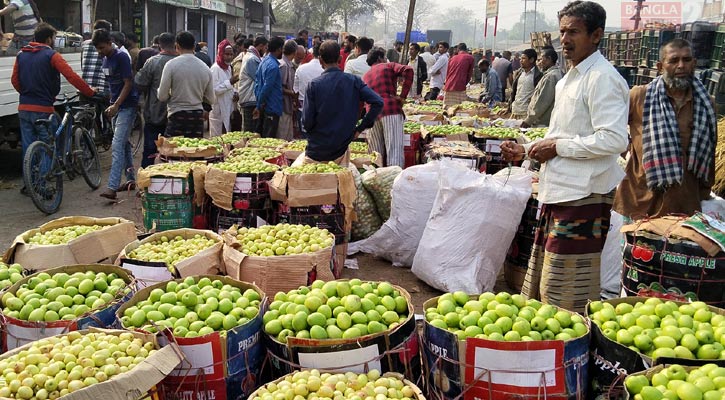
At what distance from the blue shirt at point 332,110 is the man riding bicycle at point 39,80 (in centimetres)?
322

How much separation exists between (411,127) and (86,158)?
14.8 ft

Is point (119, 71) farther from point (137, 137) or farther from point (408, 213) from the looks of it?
point (137, 137)

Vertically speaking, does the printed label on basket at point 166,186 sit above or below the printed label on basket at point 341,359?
above

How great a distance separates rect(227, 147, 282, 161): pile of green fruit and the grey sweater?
895 mm

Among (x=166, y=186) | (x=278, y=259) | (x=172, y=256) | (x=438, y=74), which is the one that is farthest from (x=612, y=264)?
(x=438, y=74)

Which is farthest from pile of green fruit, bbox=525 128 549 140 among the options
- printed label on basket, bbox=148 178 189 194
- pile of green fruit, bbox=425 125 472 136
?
printed label on basket, bbox=148 178 189 194

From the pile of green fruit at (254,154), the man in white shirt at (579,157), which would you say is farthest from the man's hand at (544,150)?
the pile of green fruit at (254,154)

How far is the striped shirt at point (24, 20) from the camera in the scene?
990 centimetres

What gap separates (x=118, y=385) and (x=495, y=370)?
143 cm

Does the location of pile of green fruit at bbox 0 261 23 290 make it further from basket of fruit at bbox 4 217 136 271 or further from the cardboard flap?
the cardboard flap

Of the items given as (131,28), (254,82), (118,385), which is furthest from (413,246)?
(131,28)

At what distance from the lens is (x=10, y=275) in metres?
3.56

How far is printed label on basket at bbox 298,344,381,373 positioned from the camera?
2639 mm

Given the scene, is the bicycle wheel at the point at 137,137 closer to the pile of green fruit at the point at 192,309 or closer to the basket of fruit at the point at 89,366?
the pile of green fruit at the point at 192,309
